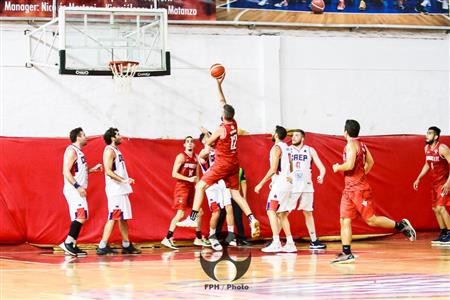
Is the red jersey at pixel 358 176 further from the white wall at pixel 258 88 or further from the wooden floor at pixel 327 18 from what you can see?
the wooden floor at pixel 327 18

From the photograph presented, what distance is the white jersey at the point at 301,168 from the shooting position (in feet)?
54.7

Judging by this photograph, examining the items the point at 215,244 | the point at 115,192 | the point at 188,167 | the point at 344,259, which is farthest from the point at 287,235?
the point at 344,259

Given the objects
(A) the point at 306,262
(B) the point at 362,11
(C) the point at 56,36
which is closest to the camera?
(A) the point at 306,262

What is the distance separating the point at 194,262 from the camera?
1353 cm

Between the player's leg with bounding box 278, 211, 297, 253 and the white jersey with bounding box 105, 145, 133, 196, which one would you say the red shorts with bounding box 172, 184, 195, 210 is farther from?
the player's leg with bounding box 278, 211, 297, 253

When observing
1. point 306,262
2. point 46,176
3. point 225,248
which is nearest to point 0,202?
point 46,176

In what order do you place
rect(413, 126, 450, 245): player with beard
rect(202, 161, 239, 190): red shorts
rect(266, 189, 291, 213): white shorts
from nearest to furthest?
rect(202, 161, 239, 190): red shorts, rect(266, 189, 291, 213): white shorts, rect(413, 126, 450, 245): player with beard

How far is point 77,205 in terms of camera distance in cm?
1534

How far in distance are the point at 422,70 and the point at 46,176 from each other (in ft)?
29.9

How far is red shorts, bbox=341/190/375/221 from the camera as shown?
41.4 feet

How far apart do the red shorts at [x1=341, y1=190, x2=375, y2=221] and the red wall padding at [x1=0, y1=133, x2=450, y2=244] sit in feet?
18.4

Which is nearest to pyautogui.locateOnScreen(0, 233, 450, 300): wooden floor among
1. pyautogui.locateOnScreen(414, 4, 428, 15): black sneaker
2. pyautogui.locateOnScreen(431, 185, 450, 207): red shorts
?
pyautogui.locateOnScreen(431, 185, 450, 207): red shorts

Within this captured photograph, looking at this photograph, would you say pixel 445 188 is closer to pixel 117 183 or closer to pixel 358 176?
pixel 358 176

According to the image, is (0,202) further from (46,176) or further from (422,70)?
(422,70)
